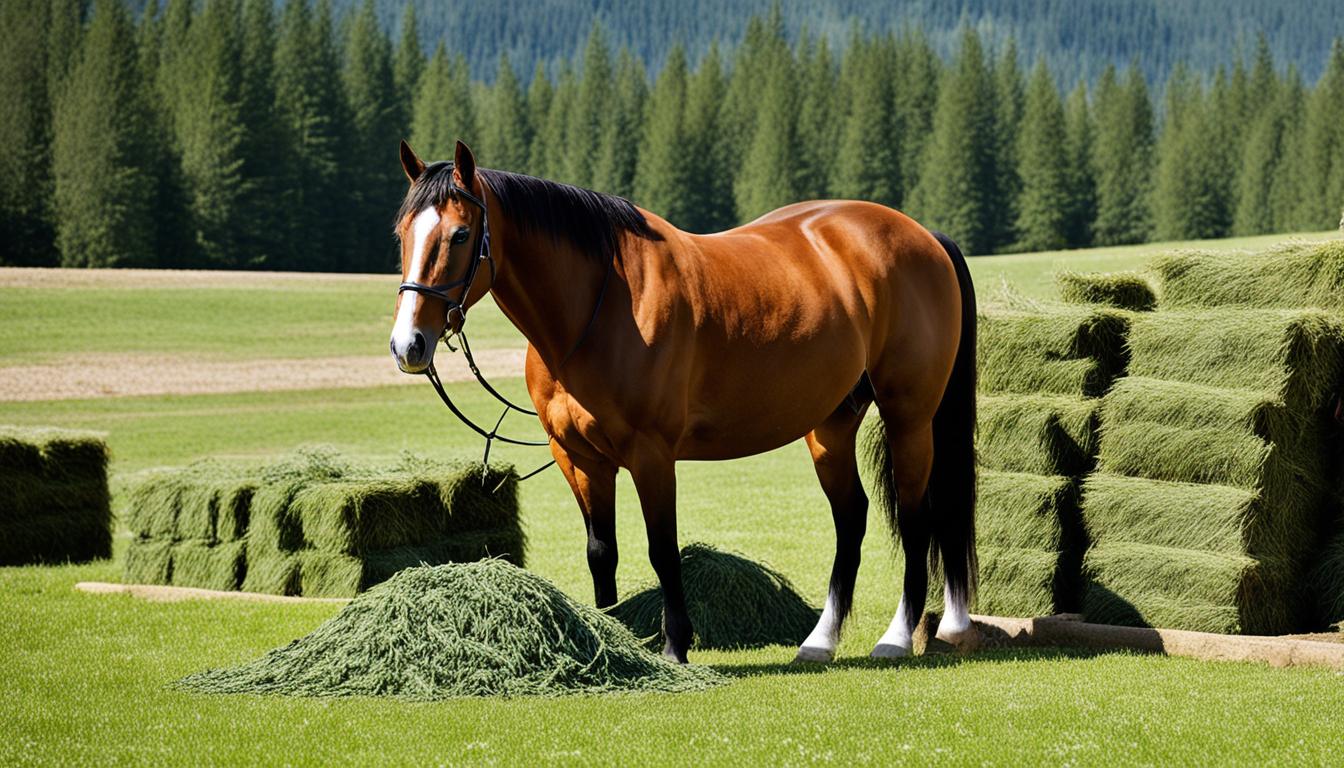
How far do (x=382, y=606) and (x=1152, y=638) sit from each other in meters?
4.11

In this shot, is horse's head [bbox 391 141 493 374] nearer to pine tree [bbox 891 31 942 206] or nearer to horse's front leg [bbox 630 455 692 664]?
horse's front leg [bbox 630 455 692 664]

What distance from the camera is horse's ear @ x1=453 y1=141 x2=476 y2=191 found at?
6.55 metres

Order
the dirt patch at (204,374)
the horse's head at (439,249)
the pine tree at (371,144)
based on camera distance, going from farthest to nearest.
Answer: the pine tree at (371,144)
the dirt patch at (204,374)
the horse's head at (439,249)

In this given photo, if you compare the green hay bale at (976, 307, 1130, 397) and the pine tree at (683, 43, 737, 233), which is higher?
the green hay bale at (976, 307, 1130, 397)

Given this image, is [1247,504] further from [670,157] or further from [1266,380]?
[670,157]

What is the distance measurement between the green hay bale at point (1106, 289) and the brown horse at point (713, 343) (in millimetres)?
1563

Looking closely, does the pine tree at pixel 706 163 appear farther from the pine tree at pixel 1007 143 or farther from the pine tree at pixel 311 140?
the pine tree at pixel 311 140

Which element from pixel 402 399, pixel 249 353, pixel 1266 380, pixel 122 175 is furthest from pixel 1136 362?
pixel 122 175

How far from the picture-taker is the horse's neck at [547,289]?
6.96 meters

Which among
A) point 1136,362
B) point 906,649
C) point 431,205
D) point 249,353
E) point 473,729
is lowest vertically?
point 249,353

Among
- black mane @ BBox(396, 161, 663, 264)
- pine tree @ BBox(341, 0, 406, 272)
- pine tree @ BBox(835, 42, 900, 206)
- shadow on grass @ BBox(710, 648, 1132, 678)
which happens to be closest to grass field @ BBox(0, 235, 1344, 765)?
shadow on grass @ BBox(710, 648, 1132, 678)

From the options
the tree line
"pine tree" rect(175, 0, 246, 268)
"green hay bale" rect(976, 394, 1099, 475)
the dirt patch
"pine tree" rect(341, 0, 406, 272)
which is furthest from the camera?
"pine tree" rect(341, 0, 406, 272)

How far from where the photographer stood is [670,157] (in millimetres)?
87500

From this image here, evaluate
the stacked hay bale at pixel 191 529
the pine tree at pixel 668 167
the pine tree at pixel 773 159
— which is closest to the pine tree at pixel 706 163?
the pine tree at pixel 668 167
